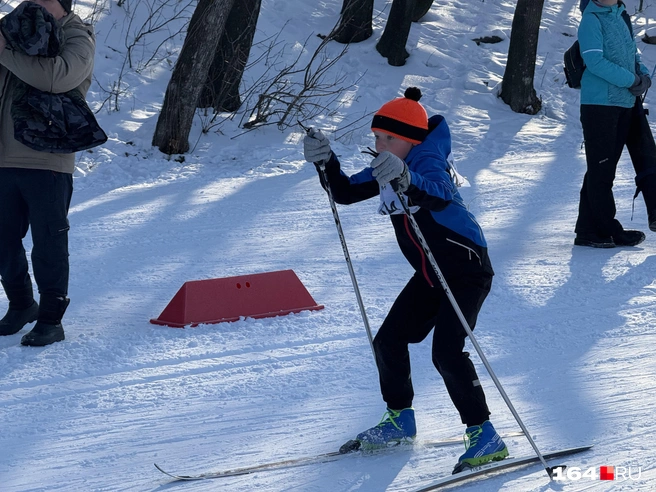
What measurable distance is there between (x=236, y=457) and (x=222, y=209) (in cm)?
414

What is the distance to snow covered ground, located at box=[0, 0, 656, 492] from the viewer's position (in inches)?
131

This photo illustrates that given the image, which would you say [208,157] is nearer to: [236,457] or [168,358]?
[168,358]

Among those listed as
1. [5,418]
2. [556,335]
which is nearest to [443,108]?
[556,335]

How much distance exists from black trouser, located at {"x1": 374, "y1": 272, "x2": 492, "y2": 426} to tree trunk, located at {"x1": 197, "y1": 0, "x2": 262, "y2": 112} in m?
7.22

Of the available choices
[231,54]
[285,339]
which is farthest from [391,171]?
[231,54]

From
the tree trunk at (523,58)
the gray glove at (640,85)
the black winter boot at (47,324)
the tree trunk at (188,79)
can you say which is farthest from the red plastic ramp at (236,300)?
the tree trunk at (523,58)

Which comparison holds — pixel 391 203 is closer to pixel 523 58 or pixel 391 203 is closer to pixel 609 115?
pixel 609 115

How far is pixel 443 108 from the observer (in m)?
12.0

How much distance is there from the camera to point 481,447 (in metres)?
3.20

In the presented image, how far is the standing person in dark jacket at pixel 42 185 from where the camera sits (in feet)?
13.8

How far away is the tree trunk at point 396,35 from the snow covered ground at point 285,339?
376 centimetres

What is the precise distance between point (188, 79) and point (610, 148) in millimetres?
4720

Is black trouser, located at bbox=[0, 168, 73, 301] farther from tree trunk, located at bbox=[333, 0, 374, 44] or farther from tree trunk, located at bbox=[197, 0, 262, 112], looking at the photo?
tree trunk, located at bbox=[333, 0, 374, 44]
